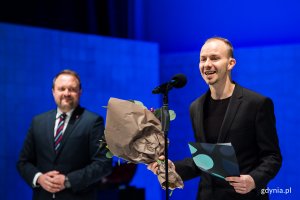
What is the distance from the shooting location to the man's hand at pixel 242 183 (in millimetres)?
2615

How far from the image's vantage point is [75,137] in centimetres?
422

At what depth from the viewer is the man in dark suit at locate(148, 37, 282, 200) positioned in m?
2.76

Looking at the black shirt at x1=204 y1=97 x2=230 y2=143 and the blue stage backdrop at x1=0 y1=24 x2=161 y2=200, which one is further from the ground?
the blue stage backdrop at x1=0 y1=24 x2=161 y2=200

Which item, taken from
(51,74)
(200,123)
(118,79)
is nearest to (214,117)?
(200,123)

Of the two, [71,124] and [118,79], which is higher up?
[118,79]

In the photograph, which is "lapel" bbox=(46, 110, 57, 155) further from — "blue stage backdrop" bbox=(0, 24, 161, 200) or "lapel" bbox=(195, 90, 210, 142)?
"lapel" bbox=(195, 90, 210, 142)

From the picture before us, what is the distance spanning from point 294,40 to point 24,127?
2.99m

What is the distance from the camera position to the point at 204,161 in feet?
8.68

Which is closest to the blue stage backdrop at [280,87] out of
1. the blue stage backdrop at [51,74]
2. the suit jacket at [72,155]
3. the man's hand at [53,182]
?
the blue stage backdrop at [51,74]

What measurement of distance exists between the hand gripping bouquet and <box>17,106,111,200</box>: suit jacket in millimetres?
1467

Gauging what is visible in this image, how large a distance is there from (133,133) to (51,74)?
115 inches

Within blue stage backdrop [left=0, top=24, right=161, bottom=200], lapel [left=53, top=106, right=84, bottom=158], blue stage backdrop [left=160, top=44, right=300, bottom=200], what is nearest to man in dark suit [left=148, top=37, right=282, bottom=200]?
lapel [left=53, top=106, right=84, bottom=158]

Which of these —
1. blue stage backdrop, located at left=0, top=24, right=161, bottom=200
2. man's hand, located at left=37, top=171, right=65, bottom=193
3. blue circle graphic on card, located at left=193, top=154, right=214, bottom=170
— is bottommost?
man's hand, located at left=37, top=171, right=65, bottom=193

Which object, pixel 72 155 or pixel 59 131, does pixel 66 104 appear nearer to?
pixel 59 131
